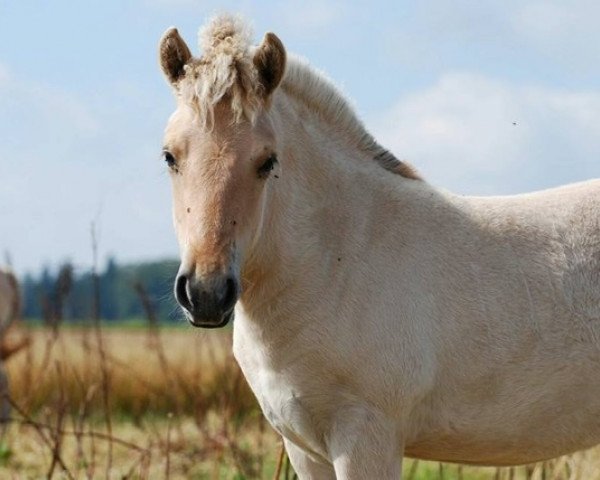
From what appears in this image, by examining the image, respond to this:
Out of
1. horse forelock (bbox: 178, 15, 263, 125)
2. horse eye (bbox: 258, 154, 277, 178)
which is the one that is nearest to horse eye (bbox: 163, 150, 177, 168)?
horse forelock (bbox: 178, 15, 263, 125)

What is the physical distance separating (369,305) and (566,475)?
3032 mm

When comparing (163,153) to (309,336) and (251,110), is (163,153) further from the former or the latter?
(309,336)

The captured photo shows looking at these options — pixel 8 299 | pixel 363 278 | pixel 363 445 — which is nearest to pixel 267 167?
pixel 363 278

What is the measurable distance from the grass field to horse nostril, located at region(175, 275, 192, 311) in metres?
0.76

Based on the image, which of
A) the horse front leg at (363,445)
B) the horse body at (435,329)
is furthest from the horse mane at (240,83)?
the horse front leg at (363,445)

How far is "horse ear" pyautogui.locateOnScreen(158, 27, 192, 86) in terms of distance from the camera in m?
4.03

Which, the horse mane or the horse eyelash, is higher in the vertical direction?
the horse mane

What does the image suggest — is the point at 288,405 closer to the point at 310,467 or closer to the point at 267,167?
the point at 310,467

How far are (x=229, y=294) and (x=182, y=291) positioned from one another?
0.55 feet

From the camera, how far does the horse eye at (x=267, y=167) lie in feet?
12.7

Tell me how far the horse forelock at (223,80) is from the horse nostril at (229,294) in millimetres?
609

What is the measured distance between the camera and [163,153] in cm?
395

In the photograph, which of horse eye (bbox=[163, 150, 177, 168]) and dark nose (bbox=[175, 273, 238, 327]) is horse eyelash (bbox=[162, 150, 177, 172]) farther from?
dark nose (bbox=[175, 273, 238, 327])

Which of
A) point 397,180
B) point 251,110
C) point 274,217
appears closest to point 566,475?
point 397,180
